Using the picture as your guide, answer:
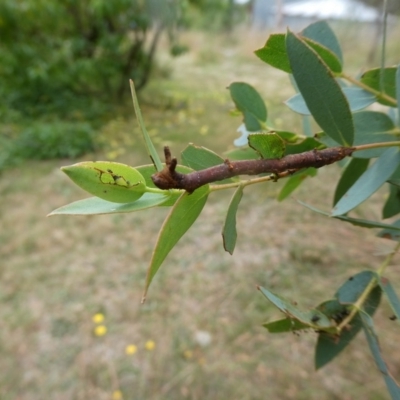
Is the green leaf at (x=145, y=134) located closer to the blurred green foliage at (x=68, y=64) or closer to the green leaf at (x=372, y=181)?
the green leaf at (x=372, y=181)

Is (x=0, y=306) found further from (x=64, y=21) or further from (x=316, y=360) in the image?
(x=64, y=21)

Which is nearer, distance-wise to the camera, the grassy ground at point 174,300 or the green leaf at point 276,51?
the green leaf at point 276,51

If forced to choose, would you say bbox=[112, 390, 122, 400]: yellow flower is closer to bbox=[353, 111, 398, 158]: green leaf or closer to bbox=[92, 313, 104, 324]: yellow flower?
bbox=[92, 313, 104, 324]: yellow flower

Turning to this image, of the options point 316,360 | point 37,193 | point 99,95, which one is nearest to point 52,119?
point 99,95

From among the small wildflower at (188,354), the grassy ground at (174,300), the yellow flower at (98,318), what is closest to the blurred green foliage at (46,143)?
the grassy ground at (174,300)

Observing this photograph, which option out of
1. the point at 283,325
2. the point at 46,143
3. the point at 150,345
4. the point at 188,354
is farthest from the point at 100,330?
the point at 46,143

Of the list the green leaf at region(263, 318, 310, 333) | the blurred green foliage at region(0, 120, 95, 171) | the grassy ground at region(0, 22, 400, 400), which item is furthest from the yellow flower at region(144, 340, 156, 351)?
the blurred green foliage at region(0, 120, 95, 171)
